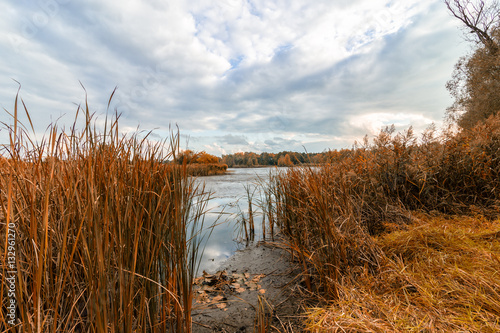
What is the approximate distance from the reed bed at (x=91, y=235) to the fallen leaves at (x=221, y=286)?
29.1 inches

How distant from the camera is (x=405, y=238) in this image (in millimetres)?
2908

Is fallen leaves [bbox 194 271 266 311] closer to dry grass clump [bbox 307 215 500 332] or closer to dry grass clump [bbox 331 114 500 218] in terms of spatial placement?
dry grass clump [bbox 307 215 500 332]

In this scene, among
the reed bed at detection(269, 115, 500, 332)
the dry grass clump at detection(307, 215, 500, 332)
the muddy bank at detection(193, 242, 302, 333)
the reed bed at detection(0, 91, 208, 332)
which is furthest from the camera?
the muddy bank at detection(193, 242, 302, 333)

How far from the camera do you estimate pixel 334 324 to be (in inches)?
64.8

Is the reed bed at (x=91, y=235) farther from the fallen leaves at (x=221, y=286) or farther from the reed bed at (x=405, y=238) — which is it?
the reed bed at (x=405, y=238)

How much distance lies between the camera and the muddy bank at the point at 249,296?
7.45 ft

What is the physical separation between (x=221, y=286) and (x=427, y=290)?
7.83 feet

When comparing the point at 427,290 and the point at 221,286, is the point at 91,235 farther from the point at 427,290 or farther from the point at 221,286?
the point at 427,290

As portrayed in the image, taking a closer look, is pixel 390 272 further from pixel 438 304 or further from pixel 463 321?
pixel 463 321

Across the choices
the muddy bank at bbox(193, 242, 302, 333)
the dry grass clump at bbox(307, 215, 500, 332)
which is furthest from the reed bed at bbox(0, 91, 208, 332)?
the dry grass clump at bbox(307, 215, 500, 332)

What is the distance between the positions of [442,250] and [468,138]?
3.53 metres

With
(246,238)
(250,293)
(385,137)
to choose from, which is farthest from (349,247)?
(385,137)

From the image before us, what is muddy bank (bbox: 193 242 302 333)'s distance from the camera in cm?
227

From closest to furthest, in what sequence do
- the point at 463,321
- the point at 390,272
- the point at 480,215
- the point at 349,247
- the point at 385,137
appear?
1. the point at 463,321
2. the point at 390,272
3. the point at 349,247
4. the point at 480,215
5. the point at 385,137
